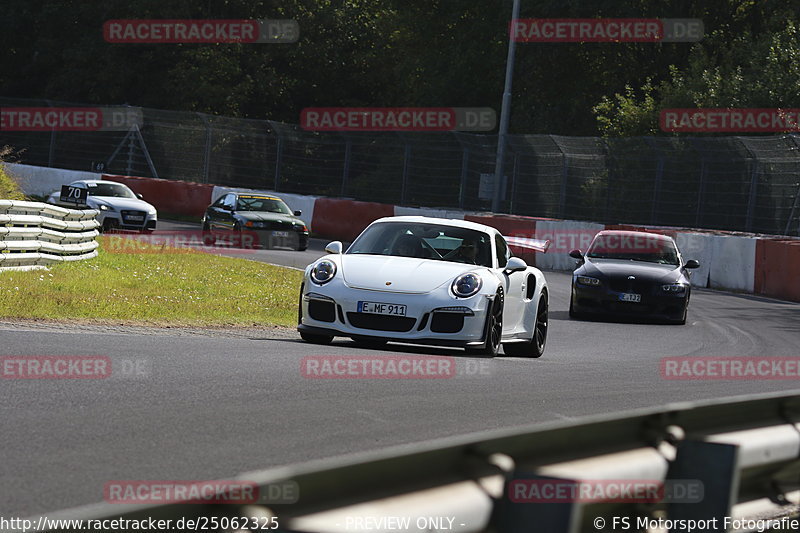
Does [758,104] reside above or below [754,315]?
above

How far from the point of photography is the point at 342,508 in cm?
336

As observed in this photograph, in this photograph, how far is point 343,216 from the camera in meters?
35.3

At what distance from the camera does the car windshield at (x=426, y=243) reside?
41.9 ft

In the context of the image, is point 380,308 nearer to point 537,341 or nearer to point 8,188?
point 537,341

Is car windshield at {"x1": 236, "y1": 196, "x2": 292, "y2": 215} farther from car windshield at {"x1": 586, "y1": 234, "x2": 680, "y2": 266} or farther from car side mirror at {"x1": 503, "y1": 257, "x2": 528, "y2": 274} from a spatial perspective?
car side mirror at {"x1": 503, "y1": 257, "x2": 528, "y2": 274}

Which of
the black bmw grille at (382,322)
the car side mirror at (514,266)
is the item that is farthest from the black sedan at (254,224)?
the black bmw grille at (382,322)

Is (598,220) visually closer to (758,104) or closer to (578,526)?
(758,104)

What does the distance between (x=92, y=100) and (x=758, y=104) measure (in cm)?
2962

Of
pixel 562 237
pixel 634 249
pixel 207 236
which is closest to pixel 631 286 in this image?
pixel 634 249

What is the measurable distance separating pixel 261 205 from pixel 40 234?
12.0 m

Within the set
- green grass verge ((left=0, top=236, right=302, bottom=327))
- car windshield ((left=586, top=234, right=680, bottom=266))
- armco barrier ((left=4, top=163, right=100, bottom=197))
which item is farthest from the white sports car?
armco barrier ((left=4, top=163, right=100, bottom=197))

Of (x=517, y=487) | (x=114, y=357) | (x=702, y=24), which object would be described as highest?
(x=702, y=24)

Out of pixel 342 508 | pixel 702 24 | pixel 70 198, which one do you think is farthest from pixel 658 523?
pixel 702 24

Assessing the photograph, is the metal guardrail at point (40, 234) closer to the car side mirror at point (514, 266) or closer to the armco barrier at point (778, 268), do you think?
the car side mirror at point (514, 266)
